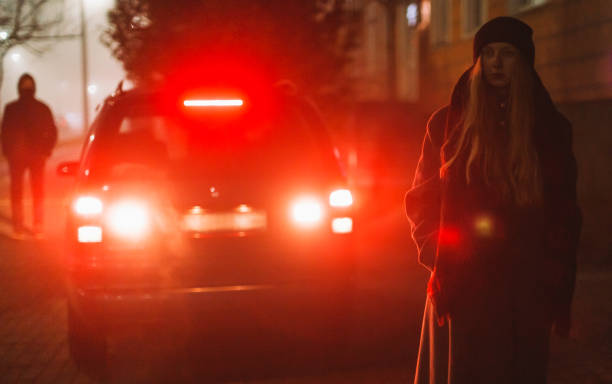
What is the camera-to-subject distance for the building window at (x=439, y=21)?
19281 millimetres

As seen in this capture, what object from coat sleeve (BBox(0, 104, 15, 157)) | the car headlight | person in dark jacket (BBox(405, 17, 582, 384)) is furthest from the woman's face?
coat sleeve (BBox(0, 104, 15, 157))

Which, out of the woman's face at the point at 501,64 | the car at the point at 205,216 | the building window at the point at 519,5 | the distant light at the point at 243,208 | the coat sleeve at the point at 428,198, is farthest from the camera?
the building window at the point at 519,5

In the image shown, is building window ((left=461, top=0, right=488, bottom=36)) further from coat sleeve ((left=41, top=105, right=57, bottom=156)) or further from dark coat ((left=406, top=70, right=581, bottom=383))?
dark coat ((left=406, top=70, right=581, bottom=383))

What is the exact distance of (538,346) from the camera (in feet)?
9.57

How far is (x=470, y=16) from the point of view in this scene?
17.2m

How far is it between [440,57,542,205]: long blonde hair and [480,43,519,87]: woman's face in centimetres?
3

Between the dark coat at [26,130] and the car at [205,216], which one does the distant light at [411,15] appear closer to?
the dark coat at [26,130]

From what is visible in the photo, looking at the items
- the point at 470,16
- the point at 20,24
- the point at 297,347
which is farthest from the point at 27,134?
the point at 470,16

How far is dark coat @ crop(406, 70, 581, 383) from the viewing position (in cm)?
288

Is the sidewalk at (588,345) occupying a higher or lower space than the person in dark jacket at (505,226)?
lower

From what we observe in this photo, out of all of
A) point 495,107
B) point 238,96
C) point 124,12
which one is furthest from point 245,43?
point 495,107

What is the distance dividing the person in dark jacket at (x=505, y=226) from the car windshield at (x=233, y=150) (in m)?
2.58

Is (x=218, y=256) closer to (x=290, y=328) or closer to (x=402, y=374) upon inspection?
(x=402, y=374)

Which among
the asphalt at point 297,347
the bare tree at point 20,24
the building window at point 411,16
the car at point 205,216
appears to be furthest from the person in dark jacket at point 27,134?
the building window at point 411,16
